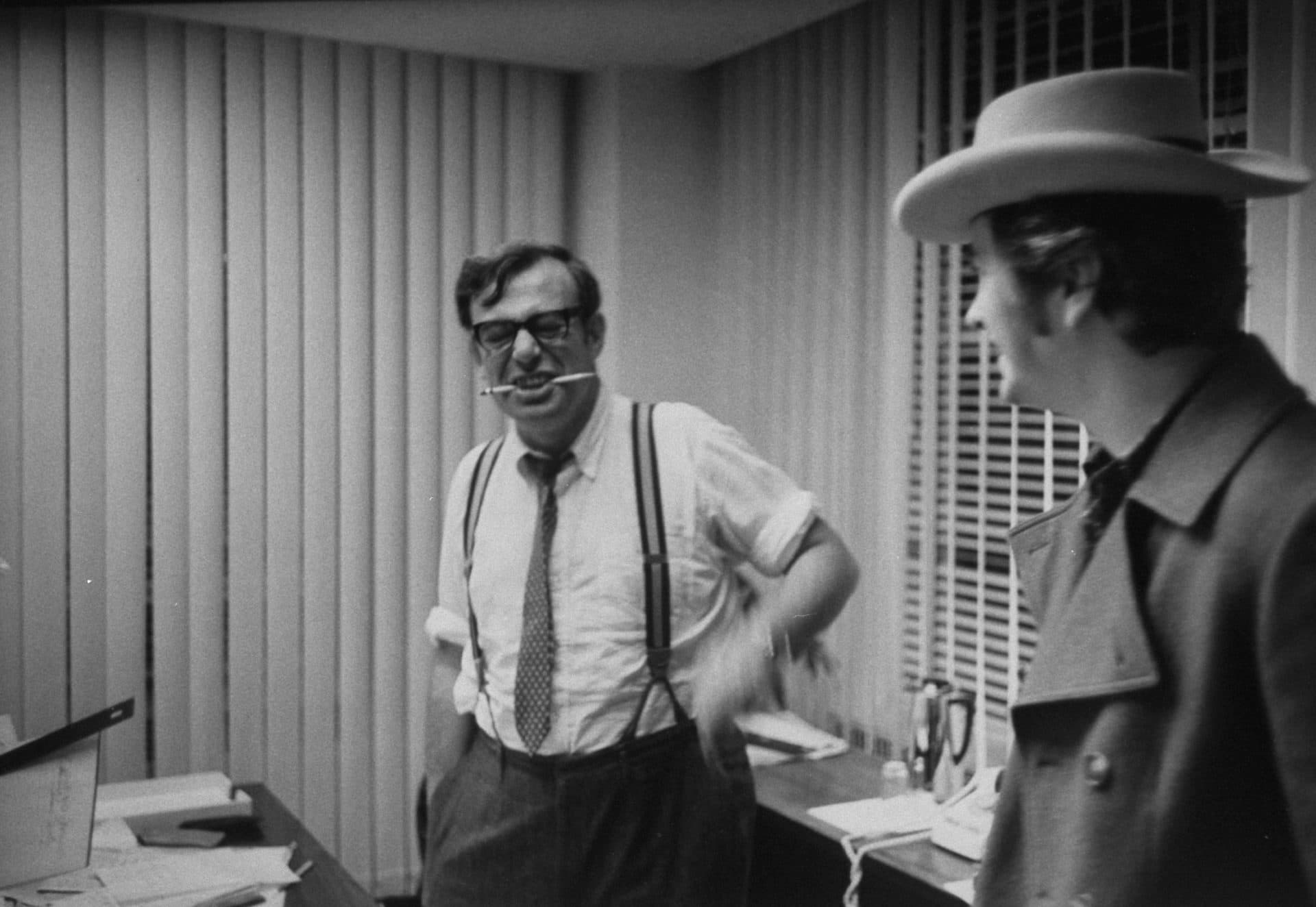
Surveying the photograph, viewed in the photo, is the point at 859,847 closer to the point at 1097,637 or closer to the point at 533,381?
the point at 533,381

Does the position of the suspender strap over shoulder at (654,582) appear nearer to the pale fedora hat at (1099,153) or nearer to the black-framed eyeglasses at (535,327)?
the black-framed eyeglasses at (535,327)

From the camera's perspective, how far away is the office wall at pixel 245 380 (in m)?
3.16

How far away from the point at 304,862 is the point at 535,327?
36.7 inches

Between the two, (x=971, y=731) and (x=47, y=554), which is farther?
(x=47, y=554)

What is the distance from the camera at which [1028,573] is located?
133 centimetres

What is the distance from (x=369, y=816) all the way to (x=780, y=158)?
206cm

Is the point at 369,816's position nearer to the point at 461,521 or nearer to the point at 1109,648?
the point at 461,521

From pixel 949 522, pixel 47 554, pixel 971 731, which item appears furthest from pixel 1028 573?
pixel 47 554

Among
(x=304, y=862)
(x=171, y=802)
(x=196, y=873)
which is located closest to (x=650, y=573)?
(x=304, y=862)

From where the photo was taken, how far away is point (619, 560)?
2.14 metres

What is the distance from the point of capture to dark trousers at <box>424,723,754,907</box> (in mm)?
2061

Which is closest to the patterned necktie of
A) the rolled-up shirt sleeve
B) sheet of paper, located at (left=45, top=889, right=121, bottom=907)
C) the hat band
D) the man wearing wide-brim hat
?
the rolled-up shirt sleeve

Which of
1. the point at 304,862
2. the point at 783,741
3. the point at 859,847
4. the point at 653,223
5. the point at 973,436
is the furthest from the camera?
the point at 653,223

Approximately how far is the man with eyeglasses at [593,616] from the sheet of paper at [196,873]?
29 cm
